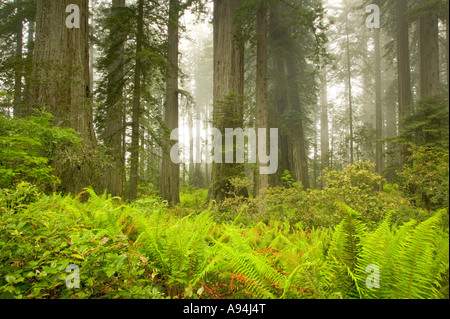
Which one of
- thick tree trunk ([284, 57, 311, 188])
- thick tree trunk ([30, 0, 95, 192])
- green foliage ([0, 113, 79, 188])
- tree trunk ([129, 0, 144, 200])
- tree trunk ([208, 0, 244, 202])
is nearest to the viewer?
green foliage ([0, 113, 79, 188])

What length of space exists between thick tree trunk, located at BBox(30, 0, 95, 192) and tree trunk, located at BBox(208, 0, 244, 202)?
3.61 meters

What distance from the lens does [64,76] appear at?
5.30 meters

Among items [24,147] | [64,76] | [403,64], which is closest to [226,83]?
[64,76]

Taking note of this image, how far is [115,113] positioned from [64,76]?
2573mm

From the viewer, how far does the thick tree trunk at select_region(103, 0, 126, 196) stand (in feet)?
21.9

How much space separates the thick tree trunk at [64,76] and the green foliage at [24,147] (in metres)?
0.93

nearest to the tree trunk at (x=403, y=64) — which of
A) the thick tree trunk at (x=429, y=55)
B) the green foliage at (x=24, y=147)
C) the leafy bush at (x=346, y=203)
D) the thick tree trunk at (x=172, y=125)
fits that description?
the thick tree trunk at (x=429, y=55)

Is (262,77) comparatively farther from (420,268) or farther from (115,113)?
(420,268)

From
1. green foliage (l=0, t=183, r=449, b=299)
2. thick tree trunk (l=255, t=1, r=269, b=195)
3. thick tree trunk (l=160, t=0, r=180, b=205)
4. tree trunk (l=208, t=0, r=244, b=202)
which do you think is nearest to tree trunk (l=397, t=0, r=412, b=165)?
thick tree trunk (l=255, t=1, r=269, b=195)

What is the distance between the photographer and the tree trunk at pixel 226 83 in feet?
24.3

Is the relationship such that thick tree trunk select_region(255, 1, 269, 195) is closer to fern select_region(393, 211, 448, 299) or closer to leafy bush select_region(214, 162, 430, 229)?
leafy bush select_region(214, 162, 430, 229)

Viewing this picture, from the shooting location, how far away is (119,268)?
4.87 ft

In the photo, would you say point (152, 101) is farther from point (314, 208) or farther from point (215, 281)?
point (215, 281)

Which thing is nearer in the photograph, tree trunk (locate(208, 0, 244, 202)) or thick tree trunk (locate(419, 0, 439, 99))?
tree trunk (locate(208, 0, 244, 202))
